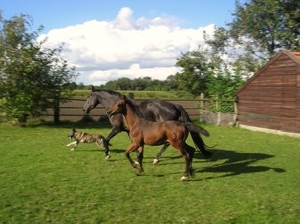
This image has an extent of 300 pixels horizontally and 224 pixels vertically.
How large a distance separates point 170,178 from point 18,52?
Result: 45.0ft

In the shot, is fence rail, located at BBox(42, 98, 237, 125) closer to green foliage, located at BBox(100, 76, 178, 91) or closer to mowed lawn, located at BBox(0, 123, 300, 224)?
mowed lawn, located at BBox(0, 123, 300, 224)

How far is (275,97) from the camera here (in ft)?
65.2

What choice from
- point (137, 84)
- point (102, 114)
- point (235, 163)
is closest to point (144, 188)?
point (235, 163)

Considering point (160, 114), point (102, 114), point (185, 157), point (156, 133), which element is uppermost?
point (160, 114)

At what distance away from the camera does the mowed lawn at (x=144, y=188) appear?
6543 mm

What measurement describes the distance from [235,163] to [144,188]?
418 centimetres

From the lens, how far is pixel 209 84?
2741cm

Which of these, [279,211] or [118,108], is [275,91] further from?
[279,211]

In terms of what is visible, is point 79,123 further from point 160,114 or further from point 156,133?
point 156,133

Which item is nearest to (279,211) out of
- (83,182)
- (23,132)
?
(83,182)

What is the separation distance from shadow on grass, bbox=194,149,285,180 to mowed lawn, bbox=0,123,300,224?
2cm

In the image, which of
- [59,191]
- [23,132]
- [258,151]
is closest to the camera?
[59,191]

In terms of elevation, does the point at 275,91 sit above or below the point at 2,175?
above

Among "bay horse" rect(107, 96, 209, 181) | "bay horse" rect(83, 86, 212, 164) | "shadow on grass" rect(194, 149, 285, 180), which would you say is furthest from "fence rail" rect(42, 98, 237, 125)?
"bay horse" rect(107, 96, 209, 181)
